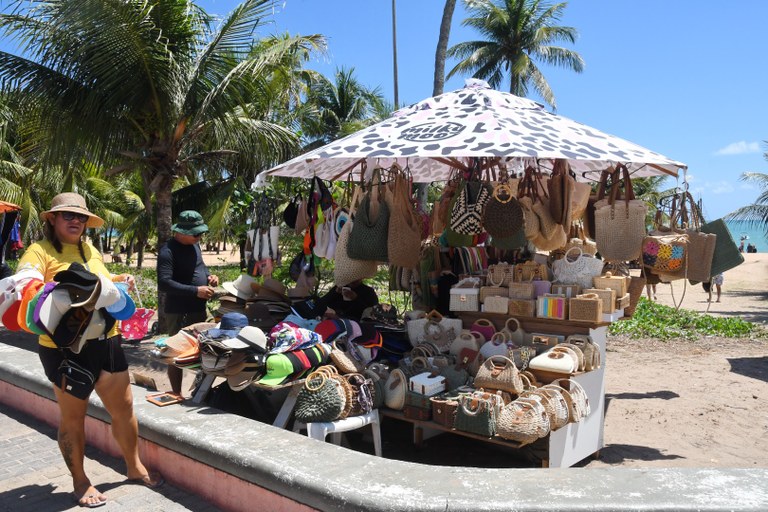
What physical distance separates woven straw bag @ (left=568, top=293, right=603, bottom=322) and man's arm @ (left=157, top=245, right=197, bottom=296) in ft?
10.1

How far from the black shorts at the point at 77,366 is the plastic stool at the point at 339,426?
1270 mm

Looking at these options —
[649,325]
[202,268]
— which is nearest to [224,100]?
[202,268]

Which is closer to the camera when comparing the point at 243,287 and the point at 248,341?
the point at 248,341

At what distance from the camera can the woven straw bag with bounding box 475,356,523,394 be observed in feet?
13.2

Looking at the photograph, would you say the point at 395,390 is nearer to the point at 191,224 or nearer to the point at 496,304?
the point at 496,304

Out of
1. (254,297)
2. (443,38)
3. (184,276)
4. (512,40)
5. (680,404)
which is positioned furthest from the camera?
(512,40)

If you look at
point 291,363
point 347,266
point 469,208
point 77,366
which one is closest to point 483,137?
point 469,208

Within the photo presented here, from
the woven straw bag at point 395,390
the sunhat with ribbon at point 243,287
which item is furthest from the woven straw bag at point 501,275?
the sunhat with ribbon at point 243,287

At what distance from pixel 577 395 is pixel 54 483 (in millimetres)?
3423

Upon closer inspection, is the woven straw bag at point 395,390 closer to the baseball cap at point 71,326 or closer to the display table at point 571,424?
the display table at point 571,424

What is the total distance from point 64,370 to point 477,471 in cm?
232

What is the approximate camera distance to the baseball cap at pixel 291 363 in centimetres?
413

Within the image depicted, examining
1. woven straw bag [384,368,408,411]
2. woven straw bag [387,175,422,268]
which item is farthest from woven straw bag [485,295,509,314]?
woven straw bag [384,368,408,411]

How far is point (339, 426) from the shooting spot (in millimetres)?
4066
